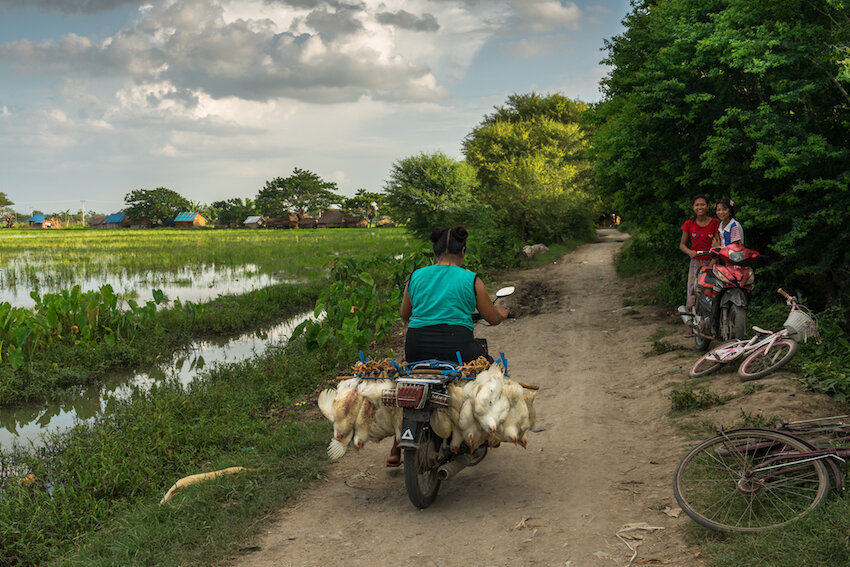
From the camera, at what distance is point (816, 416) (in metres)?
5.18

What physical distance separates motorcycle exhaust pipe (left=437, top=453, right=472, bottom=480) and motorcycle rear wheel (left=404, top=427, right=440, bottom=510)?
2.2 inches

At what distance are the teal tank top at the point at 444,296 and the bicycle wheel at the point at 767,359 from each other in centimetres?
345

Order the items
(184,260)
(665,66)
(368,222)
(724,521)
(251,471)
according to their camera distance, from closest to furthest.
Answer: (724,521)
(251,471)
(665,66)
(184,260)
(368,222)

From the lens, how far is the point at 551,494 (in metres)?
4.65

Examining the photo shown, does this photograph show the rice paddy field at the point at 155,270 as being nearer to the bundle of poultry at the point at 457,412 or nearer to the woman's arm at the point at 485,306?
the woman's arm at the point at 485,306

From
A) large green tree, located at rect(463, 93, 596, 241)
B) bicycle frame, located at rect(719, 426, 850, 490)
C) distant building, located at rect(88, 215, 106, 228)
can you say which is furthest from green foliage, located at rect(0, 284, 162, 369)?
distant building, located at rect(88, 215, 106, 228)

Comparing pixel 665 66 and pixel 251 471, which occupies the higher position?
pixel 665 66

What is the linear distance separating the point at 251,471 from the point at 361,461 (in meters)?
0.98

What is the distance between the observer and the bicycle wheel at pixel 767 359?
607cm

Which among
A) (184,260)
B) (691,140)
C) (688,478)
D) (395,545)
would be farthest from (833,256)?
(184,260)

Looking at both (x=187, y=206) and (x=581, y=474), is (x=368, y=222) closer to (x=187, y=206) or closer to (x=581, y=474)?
(x=187, y=206)

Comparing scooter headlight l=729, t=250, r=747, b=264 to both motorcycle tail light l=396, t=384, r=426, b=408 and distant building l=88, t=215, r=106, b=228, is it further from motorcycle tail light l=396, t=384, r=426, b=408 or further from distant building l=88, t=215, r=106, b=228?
distant building l=88, t=215, r=106, b=228

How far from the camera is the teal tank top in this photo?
4598 millimetres

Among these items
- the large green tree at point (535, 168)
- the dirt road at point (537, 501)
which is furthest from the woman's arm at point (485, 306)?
the large green tree at point (535, 168)
